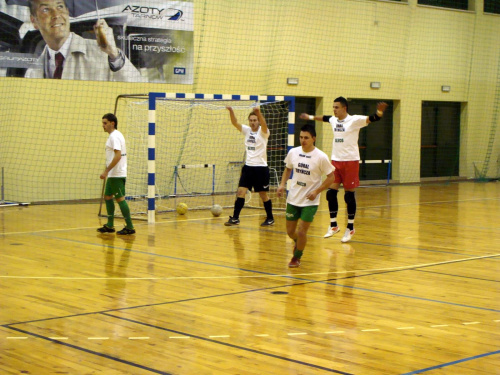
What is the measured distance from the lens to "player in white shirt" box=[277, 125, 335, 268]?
8.01 metres

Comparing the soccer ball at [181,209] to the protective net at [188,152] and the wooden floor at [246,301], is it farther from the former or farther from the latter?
the protective net at [188,152]

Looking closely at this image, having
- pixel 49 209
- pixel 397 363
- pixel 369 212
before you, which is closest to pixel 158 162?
pixel 49 209

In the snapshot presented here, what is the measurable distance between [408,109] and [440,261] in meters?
14.4

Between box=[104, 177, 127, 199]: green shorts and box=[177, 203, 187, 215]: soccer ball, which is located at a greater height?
box=[104, 177, 127, 199]: green shorts

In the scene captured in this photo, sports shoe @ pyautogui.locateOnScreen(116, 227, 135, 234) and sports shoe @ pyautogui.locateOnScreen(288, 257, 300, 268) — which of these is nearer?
sports shoe @ pyautogui.locateOnScreen(288, 257, 300, 268)

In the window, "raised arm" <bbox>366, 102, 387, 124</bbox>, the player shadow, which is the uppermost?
the window

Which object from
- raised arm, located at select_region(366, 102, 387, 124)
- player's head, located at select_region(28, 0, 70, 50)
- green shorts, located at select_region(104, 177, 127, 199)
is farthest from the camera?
player's head, located at select_region(28, 0, 70, 50)

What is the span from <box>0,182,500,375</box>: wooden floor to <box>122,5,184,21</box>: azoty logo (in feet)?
21.4

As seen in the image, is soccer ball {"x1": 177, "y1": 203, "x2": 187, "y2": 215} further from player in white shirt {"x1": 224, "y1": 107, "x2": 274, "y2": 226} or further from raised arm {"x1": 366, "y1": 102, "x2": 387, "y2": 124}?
raised arm {"x1": 366, "y1": 102, "x2": 387, "y2": 124}

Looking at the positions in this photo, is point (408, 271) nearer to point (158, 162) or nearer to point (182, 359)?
point (182, 359)

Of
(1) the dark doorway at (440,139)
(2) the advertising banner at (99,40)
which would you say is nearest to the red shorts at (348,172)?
(2) the advertising banner at (99,40)

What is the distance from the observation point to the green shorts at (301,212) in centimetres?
796

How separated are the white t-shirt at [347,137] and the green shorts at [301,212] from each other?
214 cm

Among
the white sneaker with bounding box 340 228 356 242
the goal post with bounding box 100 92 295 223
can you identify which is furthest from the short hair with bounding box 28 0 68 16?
the white sneaker with bounding box 340 228 356 242
